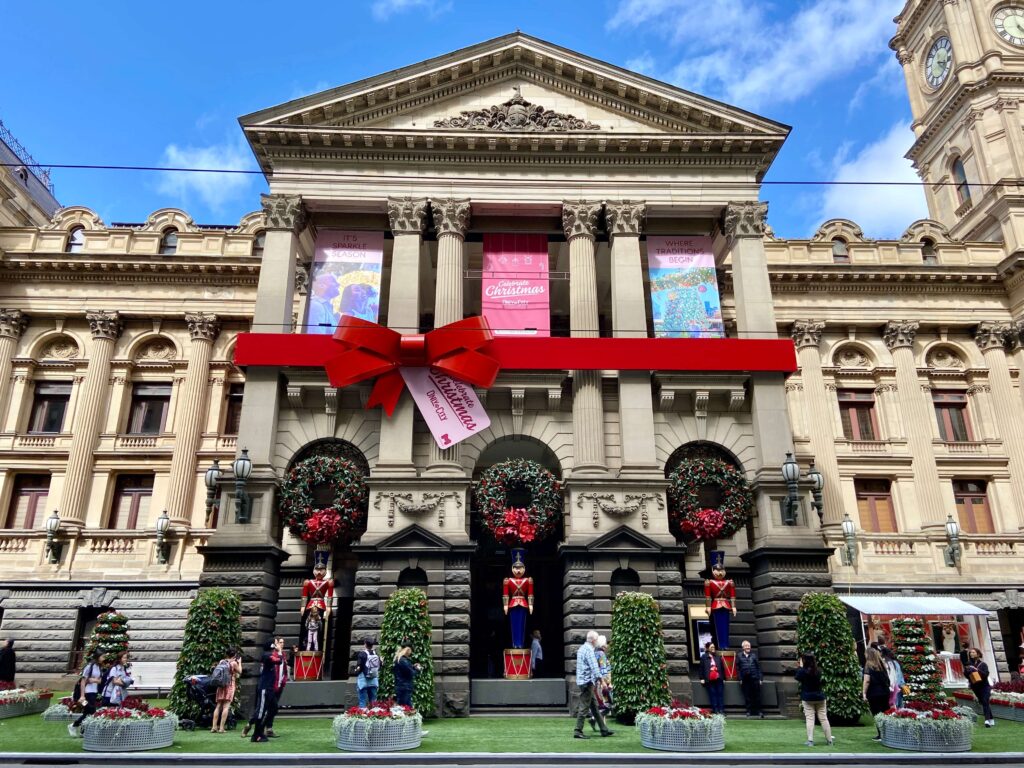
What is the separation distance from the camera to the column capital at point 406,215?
27.5 meters

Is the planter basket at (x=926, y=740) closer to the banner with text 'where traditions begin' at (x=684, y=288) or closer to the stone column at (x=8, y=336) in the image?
the banner with text 'where traditions begin' at (x=684, y=288)

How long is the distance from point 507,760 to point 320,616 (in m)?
11.2

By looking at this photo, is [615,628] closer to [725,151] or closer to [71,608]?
[725,151]

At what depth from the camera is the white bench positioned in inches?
1128

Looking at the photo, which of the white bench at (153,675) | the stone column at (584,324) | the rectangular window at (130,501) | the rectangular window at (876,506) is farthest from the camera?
the rectangular window at (876,506)

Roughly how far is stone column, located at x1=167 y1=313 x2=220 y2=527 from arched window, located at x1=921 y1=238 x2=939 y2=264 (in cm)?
3852

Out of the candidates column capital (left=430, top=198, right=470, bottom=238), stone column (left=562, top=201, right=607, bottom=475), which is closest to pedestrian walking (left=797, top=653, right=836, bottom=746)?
stone column (left=562, top=201, right=607, bottom=475)

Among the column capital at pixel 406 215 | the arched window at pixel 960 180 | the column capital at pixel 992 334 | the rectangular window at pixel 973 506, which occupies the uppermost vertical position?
the arched window at pixel 960 180

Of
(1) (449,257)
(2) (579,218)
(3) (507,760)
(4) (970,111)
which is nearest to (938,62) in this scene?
(4) (970,111)

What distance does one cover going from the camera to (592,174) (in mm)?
28531

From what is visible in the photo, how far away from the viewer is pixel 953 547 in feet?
115

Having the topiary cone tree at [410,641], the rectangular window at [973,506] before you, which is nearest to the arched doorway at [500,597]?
the topiary cone tree at [410,641]

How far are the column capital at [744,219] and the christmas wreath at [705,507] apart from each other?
8.87 m

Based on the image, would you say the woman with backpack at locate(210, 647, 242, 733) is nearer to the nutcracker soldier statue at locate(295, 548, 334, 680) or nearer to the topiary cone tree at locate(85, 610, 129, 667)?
the topiary cone tree at locate(85, 610, 129, 667)
